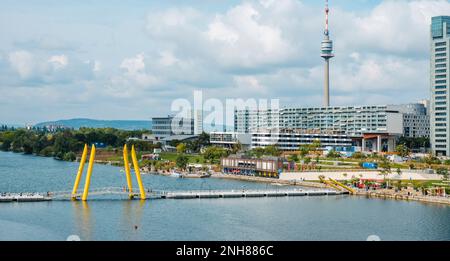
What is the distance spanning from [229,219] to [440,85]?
52554mm

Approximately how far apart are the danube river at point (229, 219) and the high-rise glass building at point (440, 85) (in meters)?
38.8

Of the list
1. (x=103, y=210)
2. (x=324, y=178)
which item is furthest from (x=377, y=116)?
(x=103, y=210)

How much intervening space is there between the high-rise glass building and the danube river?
127 ft

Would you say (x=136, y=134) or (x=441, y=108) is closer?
(x=441, y=108)

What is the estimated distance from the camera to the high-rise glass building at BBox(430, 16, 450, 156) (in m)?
74.4

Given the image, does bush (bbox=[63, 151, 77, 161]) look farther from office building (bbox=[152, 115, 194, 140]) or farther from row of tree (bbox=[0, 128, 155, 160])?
office building (bbox=[152, 115, 194, 140])

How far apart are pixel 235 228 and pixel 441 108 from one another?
2144 inches

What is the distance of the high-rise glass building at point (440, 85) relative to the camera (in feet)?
244

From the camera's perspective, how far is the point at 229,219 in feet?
99.2

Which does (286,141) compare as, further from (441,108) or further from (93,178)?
(93,178)

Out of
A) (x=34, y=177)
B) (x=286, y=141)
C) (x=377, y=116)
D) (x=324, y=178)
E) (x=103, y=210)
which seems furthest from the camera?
(x=377, y=116)

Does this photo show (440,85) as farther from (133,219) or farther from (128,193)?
(133,219)

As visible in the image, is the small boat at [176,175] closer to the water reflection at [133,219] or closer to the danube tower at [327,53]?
the water reflection at [133,219]
